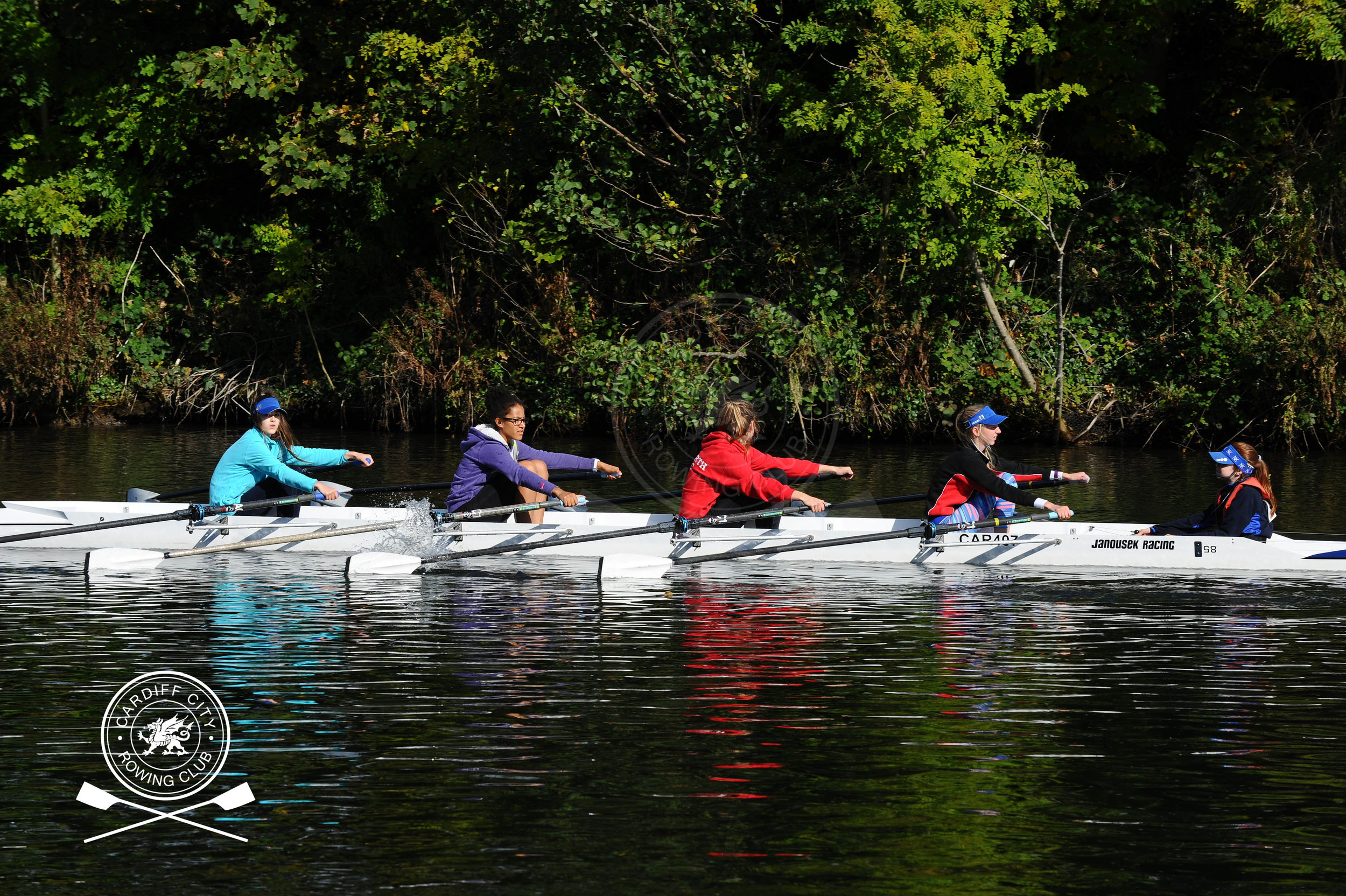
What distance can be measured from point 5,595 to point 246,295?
68.2 feet

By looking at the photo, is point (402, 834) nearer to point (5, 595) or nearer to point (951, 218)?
point (5, 595)

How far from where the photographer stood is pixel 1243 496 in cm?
1260

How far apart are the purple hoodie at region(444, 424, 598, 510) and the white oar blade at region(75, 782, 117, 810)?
6.97 meters

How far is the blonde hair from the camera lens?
12844mm

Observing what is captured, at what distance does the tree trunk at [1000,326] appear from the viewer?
1013 inches

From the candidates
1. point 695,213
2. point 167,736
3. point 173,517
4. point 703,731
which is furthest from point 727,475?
point 695,213

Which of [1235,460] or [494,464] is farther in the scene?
[494,464]

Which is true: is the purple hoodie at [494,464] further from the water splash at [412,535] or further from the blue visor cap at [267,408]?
the blue visor cap at [267,408]

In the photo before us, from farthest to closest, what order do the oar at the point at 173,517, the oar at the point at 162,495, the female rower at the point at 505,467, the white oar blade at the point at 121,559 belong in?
the oar at the point at 162,495 → the oar at the point at 173,517 → the female rower at the point at 505,467 → the white oar blade at the point at 121,559

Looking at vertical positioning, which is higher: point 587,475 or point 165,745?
point 587,475

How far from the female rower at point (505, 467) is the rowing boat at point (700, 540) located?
320mm

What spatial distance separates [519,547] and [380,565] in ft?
4.42

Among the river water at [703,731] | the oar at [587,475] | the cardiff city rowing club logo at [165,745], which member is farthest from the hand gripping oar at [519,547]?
the cardiff city rowing club logo at [165,745]

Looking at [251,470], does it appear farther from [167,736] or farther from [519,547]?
[167,736]
